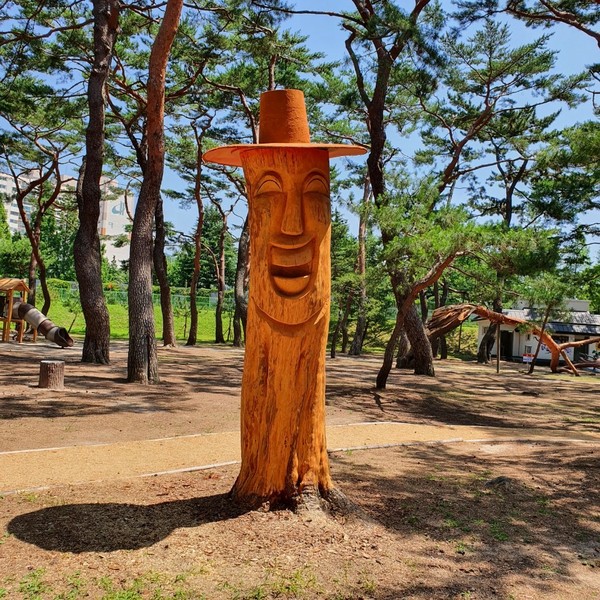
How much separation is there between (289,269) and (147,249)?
26.0ft

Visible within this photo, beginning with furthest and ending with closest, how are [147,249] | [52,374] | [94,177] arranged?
[94,177] < [147,249] < [52,374]

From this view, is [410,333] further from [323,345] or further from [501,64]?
[323,345]

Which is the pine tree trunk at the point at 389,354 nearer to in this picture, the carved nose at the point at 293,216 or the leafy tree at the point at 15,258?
the carved nose at the point at 293,216

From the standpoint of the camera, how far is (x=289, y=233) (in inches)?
177

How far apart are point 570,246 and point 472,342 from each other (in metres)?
26.8

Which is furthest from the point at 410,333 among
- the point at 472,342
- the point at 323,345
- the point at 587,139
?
the point at 472,342

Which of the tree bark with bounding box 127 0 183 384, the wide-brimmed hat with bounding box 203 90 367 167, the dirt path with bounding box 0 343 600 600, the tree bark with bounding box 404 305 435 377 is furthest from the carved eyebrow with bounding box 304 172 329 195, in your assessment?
the tree bark with bounding box 404 305 435 377

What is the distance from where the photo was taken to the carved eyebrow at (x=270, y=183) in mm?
4555

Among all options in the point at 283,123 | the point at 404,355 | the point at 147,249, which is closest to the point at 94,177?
the point at 147,249

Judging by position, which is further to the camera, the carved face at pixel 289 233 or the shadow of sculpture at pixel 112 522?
the carved face at pixel 289 233

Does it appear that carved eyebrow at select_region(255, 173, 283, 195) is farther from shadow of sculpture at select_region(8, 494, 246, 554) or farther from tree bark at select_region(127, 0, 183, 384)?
tree bark at select_region(127, 0, 183, 384)

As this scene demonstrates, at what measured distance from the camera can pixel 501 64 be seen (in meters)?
18.1

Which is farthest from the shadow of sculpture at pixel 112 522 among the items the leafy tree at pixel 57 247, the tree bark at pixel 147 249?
the leafy tree at pixel 57 247

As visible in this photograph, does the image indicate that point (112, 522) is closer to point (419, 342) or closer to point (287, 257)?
point (287, 257)
